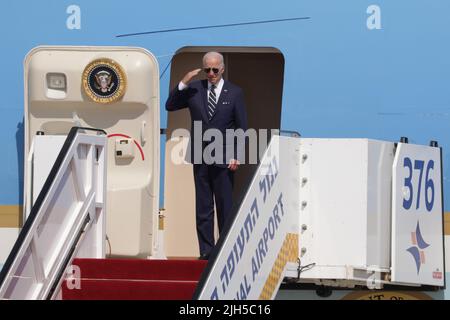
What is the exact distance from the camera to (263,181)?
7801mm

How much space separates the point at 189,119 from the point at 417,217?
2.26 metres

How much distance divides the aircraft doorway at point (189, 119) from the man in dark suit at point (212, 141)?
1.14 ft

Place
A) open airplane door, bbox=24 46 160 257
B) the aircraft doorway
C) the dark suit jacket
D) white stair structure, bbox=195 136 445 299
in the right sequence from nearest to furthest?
white stair structure, bbox=195 136 445 299
the dark suit jacket
open airplane door, bbox=24 46 160 257
the aircraft doorway

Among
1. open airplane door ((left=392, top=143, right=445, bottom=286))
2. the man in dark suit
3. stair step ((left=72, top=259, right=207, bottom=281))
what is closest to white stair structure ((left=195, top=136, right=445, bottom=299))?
open airplane door ((left=392, top=143, right=445, bottom=286))

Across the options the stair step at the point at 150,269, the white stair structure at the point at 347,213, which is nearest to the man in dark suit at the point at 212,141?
the white stair structure at the point at 347,213

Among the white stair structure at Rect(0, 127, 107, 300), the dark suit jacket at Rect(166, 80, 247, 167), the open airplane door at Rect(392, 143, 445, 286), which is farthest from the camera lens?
the dark suit jacket at Rect(166, 80, 247, 167)

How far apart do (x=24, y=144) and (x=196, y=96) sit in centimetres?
131

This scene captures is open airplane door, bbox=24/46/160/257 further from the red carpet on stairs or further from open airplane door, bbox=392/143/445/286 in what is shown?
open airplane door, bbox=392/143/445/286

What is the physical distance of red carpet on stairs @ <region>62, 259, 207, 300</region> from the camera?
302 inches

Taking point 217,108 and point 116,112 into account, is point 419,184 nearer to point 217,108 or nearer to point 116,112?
point 217,108

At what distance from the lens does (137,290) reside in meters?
7.70

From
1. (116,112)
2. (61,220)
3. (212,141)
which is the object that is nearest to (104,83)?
(116,112)

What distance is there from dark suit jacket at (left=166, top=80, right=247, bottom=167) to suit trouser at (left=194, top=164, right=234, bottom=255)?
0.58ft
